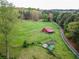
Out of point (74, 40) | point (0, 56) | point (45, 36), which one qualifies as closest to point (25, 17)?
point (45, 36)

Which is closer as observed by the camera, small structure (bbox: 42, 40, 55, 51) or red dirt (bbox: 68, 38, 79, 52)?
small structure (bbox: 42, 40, 55, 51)

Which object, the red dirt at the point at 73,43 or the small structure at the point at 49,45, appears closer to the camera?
the small structure at the point at 49,45

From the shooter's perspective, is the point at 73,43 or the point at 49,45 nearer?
the point at 49,45

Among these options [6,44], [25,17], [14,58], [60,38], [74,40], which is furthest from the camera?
[25,17]

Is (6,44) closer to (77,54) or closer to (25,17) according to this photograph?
(77,54)

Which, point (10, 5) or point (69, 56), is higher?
point (10, 5)

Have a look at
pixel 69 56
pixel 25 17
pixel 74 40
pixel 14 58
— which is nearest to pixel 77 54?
pixel 69 56

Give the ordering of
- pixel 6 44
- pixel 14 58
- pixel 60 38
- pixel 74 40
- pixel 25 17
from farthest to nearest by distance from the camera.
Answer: pixel 25 17 → pixel 60 38 → pixel 74 40 → pixel 6 44 → pixel 14 58

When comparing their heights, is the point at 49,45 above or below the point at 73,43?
below

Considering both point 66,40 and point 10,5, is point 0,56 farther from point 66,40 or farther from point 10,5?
point 66,40

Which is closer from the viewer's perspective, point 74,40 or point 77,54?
point 77,54
